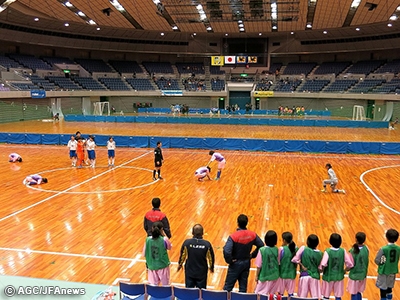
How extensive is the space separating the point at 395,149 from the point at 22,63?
44.5 meters

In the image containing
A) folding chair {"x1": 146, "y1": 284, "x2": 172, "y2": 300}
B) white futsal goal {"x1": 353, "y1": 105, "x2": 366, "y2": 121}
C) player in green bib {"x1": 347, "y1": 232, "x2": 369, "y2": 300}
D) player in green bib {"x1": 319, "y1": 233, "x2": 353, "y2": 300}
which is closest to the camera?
folding chair {"x1": 146, "y1": 284, "x2": 172, "y2": 300}

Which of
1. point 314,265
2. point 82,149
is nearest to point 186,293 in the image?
point 314,265

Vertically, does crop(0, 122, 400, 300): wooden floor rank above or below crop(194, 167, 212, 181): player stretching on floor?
below

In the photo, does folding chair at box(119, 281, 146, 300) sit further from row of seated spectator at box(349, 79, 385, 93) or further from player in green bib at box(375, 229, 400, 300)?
row of seated spectator at box(349, 79, 385, 93)

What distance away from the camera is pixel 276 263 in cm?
563

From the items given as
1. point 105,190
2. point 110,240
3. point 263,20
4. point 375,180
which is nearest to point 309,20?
point 263,20

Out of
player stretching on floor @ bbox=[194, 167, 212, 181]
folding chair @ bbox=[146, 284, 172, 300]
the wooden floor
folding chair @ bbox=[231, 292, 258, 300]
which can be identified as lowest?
the wooden floor

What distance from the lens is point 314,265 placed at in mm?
5598

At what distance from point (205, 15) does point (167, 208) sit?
3307 centimetres

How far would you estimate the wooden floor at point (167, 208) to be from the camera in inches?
327

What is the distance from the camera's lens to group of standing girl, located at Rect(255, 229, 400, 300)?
5582 millimetres

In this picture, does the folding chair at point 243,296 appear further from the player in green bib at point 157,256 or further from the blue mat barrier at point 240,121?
the blue mat barrier at point 240,121

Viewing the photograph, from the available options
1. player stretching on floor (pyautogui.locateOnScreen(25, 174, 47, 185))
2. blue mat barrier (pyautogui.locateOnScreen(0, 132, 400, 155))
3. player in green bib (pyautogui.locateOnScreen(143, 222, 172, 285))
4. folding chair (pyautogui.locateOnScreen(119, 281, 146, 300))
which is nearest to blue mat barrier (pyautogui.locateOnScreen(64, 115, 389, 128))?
blue mat barrier (pyautogui.locateOnScreen(0, 132, 400, 155))

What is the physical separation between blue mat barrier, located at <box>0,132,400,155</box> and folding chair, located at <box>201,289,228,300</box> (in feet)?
64.2
